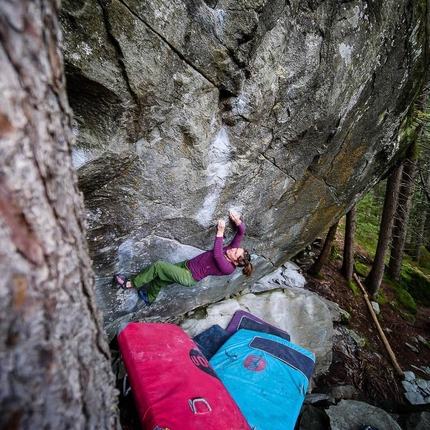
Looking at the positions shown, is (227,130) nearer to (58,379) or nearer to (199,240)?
(199,240)

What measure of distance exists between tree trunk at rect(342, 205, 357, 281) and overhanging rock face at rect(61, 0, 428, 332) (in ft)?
12.1

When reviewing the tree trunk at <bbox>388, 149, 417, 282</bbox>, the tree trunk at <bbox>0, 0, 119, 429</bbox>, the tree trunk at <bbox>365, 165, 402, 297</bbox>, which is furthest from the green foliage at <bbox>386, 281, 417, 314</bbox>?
the tree trunk at <bbox>0, 0, 119, 429</bbox>

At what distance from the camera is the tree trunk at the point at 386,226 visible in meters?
8.18

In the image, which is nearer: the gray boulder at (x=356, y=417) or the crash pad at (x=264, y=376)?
the crash pad at (x=264, y=376)

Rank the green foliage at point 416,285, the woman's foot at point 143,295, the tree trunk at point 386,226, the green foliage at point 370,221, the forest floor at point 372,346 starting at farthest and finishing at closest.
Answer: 1. the green foliage at point 370,221
2. the green foliage at point 416,285
3. the tree trunk at point 386,226
4. the forest floor at point 372,346
5. the woman's foot at point 143,295

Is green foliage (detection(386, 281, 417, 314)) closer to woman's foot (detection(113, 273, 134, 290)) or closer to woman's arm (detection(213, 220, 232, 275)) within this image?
woman's arm (detection(213, 220, 232, 275))

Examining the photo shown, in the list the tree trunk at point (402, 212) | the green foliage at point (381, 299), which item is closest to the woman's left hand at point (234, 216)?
the tree trunk at point (402, 212)

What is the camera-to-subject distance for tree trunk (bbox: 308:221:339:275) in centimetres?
888

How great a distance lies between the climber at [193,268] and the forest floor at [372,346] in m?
4.12

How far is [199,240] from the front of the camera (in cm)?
497

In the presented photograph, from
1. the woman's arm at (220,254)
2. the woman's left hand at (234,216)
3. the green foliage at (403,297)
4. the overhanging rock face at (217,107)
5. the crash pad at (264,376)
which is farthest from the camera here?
the green foliage at (403,297)

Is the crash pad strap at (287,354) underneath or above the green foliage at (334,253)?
underneath

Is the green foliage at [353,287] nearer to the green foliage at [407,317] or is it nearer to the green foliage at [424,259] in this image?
the green foliage at [407,317]

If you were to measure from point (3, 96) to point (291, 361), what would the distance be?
572 cm
